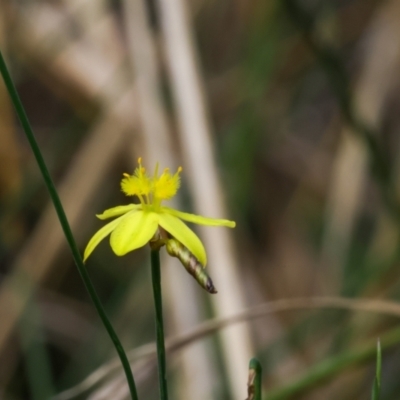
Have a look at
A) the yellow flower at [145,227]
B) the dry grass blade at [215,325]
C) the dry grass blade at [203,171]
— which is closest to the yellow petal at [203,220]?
the yellow flower at [145,227]

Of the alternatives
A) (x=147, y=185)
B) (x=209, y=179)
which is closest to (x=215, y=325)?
(x=147, y=185)

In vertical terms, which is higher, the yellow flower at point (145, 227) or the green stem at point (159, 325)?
the yellow flower at point (145, 227)

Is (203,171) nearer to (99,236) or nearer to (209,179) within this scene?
(209,179)

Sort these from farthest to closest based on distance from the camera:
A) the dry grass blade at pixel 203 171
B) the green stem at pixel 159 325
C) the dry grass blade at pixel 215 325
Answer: the dry grass blade at pixel 203 171 < the dry grass blade at pixel 215 325 < the green stem at pixel 159 325

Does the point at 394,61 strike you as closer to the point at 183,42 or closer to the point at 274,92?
the point at 274,92

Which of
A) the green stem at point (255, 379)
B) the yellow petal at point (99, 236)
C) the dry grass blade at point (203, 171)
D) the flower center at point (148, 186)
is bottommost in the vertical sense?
the green stem at point (255, 379)

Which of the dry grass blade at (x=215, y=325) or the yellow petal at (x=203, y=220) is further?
the dry grass blade at (x=215, y=325)

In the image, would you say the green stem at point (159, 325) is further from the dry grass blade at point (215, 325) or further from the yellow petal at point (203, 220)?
the dry grass blade at point (215, 325)

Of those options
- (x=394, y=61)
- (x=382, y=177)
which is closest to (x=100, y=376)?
(x=382, y=177)
